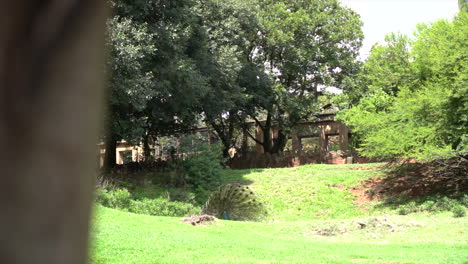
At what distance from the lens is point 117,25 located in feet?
60.8

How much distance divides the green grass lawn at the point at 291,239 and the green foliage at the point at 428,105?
3139mm

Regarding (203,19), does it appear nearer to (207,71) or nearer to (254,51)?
(207,71)

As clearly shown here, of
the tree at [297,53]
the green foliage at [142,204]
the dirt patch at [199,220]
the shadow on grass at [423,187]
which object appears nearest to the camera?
the dirt patch at [199,220]

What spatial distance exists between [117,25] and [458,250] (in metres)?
14.3

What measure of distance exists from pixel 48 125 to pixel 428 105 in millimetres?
20817

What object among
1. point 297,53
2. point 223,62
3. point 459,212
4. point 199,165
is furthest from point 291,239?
point 297,53

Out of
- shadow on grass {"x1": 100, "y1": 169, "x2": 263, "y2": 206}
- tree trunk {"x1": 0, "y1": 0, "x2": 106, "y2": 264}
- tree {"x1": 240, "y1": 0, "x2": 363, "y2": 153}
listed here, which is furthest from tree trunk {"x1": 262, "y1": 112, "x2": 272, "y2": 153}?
tree trunk {"x1": 0, "y1": 0, "x2": 106, "y2": 264}

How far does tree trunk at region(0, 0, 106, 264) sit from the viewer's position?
568mm

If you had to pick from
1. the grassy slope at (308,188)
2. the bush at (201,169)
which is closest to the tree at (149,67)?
the bush at (201,169)

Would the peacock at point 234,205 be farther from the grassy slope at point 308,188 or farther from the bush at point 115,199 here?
the bush at point 115,199

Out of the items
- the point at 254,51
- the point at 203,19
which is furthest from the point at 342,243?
the point at 254,51

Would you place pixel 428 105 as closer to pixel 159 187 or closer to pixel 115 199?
pixel 159 187

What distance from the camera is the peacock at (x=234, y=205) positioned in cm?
1782

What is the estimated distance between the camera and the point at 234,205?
18.0 meters
